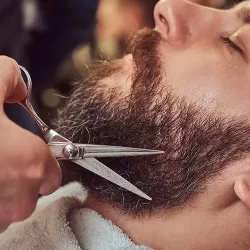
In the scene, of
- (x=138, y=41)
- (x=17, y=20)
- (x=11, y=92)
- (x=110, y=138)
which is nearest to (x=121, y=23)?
(x=17, y=20)

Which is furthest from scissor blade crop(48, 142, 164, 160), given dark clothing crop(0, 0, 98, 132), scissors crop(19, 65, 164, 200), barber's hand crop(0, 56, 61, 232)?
dark clothing crop(0, 0, 98, 132)

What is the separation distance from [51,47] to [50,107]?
0.91ft

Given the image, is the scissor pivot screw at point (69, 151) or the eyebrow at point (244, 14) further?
the eyebrow at point (244, 14)

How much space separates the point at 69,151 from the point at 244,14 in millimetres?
427

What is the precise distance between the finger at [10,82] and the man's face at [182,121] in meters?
0.22

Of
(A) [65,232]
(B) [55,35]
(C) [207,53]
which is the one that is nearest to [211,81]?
(C) [207,53]

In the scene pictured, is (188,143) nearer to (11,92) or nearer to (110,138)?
(110,138)

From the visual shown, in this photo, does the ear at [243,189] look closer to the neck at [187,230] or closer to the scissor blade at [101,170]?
the neck at [187,230]

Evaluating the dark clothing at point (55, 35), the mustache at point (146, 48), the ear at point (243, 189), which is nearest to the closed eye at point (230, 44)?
the mustache at point (146, 48)

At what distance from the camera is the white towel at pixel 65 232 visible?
0.87m

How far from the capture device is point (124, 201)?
92 centimetres

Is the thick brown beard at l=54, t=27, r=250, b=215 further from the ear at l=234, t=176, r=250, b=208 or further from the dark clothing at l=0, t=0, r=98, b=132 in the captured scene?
the dark clothing at l=0, t=0, r=98, b=132

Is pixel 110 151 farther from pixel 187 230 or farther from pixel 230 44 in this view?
pixel 230 44

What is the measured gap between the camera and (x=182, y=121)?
897 millimetres
